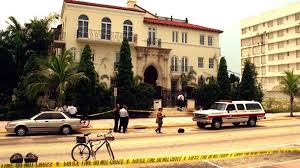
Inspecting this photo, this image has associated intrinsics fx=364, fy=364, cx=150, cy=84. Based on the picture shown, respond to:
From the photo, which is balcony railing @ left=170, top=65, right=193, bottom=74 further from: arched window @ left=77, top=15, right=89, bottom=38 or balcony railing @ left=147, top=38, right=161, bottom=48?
arched window @ left=77, top=15, right=89, bottom=38

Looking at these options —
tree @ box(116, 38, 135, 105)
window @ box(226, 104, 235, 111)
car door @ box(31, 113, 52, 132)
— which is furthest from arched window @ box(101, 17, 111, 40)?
car door @ box(31, 113, 52, 132)

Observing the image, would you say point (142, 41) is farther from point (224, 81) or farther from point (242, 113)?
point (242, 113)

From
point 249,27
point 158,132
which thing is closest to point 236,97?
point 158,132

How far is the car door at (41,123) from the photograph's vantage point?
21.8m

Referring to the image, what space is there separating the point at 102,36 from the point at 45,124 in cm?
1908

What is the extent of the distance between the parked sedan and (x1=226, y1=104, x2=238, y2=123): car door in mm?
10505

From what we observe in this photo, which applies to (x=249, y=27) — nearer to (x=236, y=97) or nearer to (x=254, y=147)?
(x=236, y=97)

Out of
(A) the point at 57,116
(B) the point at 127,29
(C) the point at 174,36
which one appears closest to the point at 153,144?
(A) the point at 57,116

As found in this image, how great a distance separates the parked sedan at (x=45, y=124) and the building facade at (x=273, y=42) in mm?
61704

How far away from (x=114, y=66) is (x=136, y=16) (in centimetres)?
632

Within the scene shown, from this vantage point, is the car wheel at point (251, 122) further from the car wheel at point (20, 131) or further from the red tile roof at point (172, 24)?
the red tile roof at point (172, 24)

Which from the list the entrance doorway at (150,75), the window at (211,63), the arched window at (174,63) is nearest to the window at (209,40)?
the window at (211,63)

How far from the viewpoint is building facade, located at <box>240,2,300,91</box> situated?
7494 centimetres

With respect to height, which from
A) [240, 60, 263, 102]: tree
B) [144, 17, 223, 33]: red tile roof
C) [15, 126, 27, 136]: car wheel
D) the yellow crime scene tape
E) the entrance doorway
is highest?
[144, 17, 223, 33]: red tile roof
